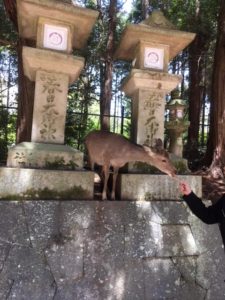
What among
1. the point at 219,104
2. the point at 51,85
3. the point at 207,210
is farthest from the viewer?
the point at 219,104

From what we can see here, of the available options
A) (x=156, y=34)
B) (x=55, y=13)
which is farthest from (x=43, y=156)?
(x=156, y=34)

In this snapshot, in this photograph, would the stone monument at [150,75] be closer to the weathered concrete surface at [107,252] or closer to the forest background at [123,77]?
the weathered concrete surface at [107,252]

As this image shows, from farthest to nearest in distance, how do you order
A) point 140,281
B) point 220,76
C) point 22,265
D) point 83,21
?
point 220,76 < point 83,21 < point 140,281 < point 22,265

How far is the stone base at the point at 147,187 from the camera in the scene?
4137mm

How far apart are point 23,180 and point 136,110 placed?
5.75ft

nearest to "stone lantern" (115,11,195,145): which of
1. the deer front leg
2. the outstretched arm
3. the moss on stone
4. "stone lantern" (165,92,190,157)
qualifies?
the deer front leg

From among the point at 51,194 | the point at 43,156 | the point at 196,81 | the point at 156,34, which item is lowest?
Result: the point at 51,194

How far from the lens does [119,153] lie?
4016 mm

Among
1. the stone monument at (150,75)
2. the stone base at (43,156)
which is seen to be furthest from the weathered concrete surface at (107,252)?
the stone monument at (150,75)

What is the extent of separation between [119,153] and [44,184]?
2.98 feet

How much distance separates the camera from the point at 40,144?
4.01 m

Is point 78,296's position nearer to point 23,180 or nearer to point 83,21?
point 23,180

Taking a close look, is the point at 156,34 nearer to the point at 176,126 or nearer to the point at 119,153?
the point at 119,153

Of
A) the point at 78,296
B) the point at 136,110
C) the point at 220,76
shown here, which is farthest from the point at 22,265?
the point at 220,76
